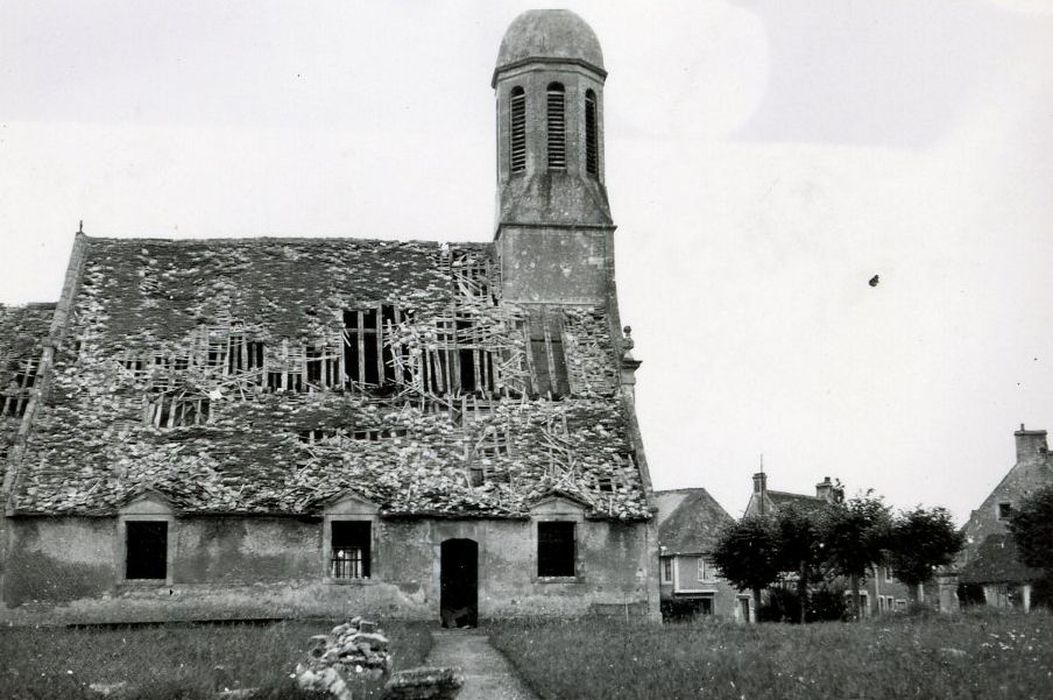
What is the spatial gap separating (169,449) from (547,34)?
57.4 ft

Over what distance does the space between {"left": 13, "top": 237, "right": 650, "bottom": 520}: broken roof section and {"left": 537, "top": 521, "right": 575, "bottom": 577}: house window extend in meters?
1.00

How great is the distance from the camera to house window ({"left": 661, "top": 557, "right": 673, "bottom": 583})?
211 ft

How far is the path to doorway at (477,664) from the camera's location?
60.2 ft

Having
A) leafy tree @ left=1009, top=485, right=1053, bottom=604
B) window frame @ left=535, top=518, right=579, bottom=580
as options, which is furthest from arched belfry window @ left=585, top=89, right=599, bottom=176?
leafy tree @ left=1009, top=485, right=1053, bottom=604

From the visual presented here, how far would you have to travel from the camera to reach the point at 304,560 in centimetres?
2983

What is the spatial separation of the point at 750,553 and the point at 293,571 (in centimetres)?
1689

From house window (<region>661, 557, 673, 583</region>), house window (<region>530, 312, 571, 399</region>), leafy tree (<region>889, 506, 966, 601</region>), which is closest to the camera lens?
house window (<region>530, 312, 571, 399</region>)

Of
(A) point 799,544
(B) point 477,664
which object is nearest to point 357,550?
(B) point 477,664

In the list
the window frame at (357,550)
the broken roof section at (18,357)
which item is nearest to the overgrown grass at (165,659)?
the window frame at (357,550)

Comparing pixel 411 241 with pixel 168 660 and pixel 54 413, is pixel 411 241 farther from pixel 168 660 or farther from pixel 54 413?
pixel 168 660

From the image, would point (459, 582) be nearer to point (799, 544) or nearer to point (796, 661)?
point (799, 544)

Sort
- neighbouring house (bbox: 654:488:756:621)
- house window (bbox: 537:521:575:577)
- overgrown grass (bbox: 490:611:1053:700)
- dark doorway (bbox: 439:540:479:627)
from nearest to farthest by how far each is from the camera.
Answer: overgrown grass (bbox: 490:611:1053:700)
house window (bbox: 537:521:575:577)
dark doorway (bbox: 439:540:479:627)
neighbouring house (bbox: 654:488:756:621)

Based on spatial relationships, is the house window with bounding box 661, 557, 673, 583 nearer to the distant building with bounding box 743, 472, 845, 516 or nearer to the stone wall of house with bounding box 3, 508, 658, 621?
the distant building with bounding box 743, 472, 845, 516

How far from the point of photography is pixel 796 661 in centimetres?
1872
